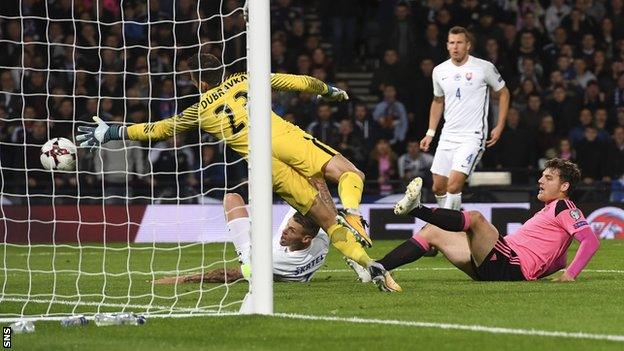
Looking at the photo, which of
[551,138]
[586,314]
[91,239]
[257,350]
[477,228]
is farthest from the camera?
[551,138]

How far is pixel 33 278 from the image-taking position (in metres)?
12.3

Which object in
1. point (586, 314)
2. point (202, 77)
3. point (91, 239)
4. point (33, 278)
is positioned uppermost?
point (202, 77)

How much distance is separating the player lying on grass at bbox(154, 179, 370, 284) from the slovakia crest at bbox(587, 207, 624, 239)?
8.92m

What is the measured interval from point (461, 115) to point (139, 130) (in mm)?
5071

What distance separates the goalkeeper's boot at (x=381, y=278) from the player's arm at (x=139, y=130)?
183 centimetres

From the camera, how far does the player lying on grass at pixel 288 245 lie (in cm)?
1107

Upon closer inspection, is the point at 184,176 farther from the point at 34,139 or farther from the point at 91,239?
the point at 34,139

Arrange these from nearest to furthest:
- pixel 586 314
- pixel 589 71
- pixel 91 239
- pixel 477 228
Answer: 1. pixel 586 314
2. pixel 477 228
3. pixel 91 239
4. pixel 589 71

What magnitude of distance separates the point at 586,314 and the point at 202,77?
3.97 m

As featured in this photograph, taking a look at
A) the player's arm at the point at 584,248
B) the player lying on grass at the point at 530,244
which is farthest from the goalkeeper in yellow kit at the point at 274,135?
the player's arm at the point at 584,248

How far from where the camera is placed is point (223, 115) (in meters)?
10.6

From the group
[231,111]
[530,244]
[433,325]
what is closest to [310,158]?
[231,111]

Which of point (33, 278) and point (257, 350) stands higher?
point (257, 350)

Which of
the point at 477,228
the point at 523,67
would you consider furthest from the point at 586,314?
the point at 523,67
